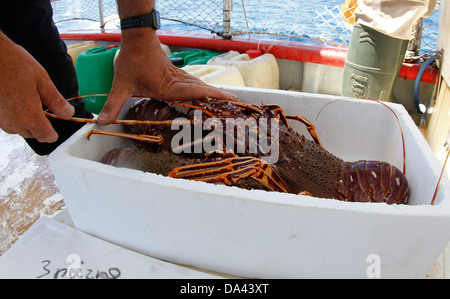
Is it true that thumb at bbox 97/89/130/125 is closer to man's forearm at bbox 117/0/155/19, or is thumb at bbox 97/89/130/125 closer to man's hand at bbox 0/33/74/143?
man's hand at bbox 0/33/74/143

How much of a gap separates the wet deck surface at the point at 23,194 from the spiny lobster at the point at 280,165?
1.15ft

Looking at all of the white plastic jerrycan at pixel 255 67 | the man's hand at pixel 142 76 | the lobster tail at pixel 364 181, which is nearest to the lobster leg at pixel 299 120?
the lobster tail at pixel 364 181

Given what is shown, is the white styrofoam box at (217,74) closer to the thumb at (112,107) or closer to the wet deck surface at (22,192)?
the thumb at (112,107)

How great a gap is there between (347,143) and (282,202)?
89 centimetres

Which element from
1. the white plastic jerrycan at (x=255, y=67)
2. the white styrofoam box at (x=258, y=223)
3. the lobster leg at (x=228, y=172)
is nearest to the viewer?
the white styrofoam box at (x=258, y=223)

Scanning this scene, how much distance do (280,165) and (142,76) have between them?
0.73 metres

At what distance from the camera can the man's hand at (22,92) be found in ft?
2.91

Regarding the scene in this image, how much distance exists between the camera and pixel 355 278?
89cm

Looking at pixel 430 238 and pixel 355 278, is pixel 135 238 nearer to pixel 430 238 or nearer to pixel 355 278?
A: pixel 355 278

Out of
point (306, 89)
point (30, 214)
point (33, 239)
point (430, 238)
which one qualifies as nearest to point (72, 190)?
point (33, 239)

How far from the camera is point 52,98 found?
1024 millimetres

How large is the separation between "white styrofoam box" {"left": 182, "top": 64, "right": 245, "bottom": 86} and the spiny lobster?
2.11 ft

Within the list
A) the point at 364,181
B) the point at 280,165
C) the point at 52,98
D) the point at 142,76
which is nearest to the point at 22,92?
the point at 52,98

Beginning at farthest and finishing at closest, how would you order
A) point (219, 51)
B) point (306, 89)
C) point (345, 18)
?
point (219, 51), point (306, 89), point (345, 18)
